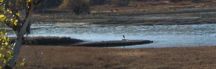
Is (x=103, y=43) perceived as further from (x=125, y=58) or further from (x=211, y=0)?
(x=211, y=0)

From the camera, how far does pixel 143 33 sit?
5725cm

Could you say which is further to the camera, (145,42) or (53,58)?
(145,42)

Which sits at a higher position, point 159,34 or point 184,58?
point 184,58

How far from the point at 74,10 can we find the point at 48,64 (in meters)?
101

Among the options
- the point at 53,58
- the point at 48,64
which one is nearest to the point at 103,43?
the point at 53,58

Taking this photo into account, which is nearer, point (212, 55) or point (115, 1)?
point (212, 55)

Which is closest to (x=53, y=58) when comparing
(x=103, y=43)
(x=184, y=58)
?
(x=184, y=58)

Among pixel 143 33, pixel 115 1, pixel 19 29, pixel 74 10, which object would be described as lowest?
pixel 115 1

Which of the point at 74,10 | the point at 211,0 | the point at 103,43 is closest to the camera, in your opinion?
the point at 103,43

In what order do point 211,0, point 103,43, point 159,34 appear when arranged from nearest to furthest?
1. point 103,43
2. point 159,34
3. point 211,0

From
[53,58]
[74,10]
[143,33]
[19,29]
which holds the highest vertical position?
[19,29]

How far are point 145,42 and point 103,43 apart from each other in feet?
10.5

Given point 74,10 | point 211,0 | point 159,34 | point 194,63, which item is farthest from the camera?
point 211,0

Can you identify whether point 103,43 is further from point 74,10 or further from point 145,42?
point 74,10
